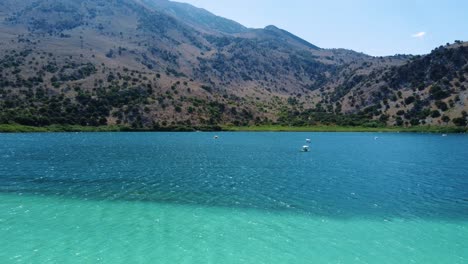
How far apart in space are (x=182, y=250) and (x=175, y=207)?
50.5 feet

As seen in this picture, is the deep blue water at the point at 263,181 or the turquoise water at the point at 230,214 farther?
the deep blue water at the point at 263,181

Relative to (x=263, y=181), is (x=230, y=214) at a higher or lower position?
higher

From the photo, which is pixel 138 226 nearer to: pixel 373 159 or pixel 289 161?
pixel 289 161

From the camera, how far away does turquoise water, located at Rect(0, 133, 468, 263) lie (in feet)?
107

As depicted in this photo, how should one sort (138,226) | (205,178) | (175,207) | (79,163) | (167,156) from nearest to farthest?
1. (138,226)
2. (175,207)
3. (205,178)
4. (79,163)
5. (167,156)

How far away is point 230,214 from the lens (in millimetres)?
45031

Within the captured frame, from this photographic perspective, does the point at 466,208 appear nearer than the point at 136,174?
Yes

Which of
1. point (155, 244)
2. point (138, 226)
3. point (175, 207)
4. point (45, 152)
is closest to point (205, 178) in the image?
point (175, 207)

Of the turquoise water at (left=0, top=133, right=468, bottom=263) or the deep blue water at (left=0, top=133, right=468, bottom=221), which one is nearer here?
the turquoise water at (left=0, top=133, right=468, bottom=263)

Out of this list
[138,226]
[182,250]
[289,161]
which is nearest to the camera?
[182,250]

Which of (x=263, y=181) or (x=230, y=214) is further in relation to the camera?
(x=263, y=181)

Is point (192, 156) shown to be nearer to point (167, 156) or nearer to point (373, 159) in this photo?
point (167, 156)

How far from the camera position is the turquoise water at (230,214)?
107ft

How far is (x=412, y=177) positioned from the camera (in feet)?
248
